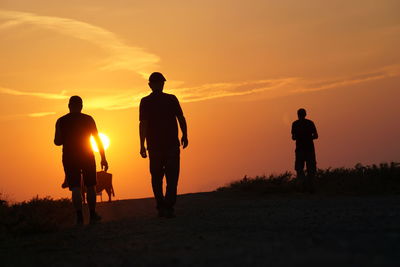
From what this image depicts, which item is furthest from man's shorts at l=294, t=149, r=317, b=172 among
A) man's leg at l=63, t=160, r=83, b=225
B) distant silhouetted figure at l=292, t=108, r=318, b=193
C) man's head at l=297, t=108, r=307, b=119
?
man's leg at l=63, t=160, r=83, b=225

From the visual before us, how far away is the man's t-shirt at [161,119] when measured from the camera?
34.9ft

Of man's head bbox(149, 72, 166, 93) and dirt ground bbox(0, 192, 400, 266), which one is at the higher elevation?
man's head bbox(149, 72, 166, 93)

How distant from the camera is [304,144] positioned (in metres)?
16.5

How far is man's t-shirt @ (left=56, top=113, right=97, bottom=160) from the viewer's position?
10883 mm

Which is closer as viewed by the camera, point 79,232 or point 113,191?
point 79,232

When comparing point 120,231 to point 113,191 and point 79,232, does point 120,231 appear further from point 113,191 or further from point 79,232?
point 113,191

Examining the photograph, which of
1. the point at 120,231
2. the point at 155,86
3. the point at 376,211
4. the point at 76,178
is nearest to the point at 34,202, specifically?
the point at 76,178

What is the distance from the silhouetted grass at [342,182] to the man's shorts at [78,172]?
6.76m

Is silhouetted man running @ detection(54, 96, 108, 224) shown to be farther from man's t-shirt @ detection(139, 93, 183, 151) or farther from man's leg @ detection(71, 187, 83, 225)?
man's t-shirt @ detection(139, 93, 183, 151)

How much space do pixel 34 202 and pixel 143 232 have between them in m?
5.44

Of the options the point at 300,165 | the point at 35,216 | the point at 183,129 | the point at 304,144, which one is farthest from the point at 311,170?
the point at 35,216

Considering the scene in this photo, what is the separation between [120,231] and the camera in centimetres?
830

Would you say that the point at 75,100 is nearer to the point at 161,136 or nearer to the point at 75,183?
the point at 75,183

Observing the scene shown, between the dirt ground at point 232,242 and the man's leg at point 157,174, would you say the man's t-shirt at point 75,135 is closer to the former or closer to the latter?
the man's leg at point 157,174
